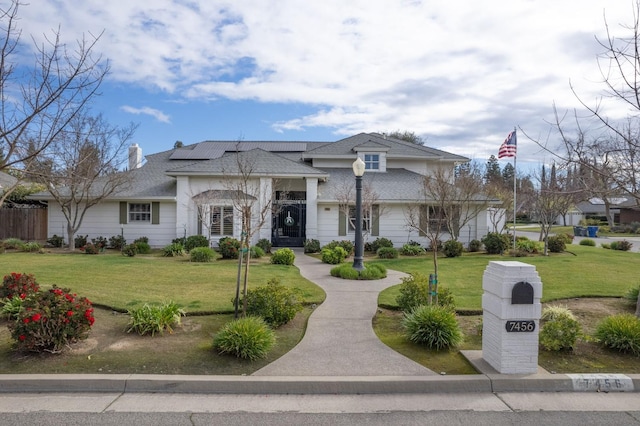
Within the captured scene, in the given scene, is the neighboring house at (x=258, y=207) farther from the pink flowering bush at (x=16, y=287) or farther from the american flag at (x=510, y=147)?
the pink flowering bush at (x=16, y=287)

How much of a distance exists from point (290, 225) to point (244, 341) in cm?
1725

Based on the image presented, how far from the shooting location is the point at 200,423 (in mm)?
4199

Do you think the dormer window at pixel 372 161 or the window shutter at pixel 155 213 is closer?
the window shutter at pixel 155 213

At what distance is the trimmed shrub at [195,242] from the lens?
19.2 meters

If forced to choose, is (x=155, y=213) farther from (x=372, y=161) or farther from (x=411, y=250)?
(x=411, y=250)

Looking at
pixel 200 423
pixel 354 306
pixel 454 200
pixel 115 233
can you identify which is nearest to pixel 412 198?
pixel 454 200

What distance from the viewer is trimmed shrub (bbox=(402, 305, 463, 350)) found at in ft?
20.5

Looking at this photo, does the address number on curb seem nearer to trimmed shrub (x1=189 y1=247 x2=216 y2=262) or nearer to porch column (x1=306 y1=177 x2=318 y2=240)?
trimmed shrub (x1=189 y1=247 x2=216 y2=262)

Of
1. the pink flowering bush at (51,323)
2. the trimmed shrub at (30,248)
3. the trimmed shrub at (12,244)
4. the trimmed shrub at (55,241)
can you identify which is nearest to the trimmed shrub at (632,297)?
the pink flowering bush at (51,323)

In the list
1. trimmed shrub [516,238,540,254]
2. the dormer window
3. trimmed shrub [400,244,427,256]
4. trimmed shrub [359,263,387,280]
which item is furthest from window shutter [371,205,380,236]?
trimmed shrub [359,263,387,280]

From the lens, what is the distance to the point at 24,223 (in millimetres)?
23297

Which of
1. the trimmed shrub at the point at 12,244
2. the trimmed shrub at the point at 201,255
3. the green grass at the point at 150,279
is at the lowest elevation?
the green grass at the point at 150,279

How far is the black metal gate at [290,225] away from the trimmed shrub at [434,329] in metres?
16.1

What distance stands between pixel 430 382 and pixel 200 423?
8.88 feet
